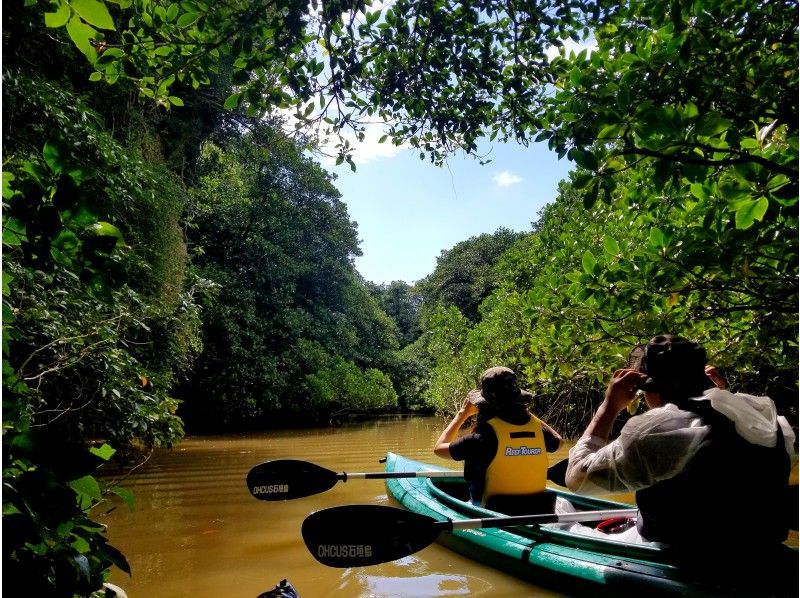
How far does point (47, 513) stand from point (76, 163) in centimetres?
78

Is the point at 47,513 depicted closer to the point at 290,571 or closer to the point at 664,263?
the point at 664,263

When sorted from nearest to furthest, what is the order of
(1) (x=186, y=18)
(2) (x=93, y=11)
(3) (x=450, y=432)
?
(2) (x=93, y=11)
(1) (x=186, y=18)
(3) (x=450, y=432)

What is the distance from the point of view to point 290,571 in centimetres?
350

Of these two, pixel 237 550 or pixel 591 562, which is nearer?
pixel 591 562

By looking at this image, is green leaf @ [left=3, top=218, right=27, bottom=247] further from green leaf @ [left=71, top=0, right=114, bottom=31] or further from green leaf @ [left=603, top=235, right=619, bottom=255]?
green leaf @ [left=603, top=235, right=619, bottom=255]

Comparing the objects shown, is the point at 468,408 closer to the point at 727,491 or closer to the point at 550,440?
the point at 550,440

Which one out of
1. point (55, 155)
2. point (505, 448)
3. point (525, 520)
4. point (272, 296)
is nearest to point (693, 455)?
point (525, 520)

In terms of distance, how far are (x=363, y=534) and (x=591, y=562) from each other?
112cm

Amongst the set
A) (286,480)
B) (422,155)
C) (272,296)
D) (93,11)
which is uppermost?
(272,296)

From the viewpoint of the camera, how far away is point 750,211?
1.36 metres

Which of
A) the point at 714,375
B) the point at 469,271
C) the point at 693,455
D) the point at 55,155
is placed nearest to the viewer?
the point at 55,155

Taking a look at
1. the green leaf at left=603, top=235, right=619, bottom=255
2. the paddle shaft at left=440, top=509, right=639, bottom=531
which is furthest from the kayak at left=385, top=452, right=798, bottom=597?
the green leaf at left=603, top=235, right=619, bottom=255

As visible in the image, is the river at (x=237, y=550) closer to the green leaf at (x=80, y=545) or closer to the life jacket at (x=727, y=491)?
the green leaf at (x=80, y=545)

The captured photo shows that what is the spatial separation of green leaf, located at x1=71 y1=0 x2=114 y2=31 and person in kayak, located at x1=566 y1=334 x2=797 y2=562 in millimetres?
1787
